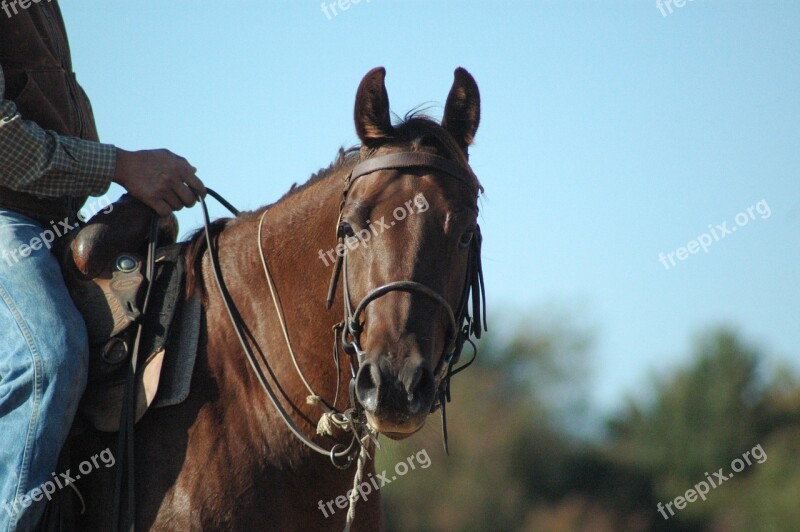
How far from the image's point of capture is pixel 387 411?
4188 millimetres

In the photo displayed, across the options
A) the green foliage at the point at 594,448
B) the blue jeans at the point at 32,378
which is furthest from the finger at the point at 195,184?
the green foliage at the point at 594,448

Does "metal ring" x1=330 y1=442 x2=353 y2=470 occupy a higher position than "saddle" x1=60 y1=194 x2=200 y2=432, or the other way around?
"saddle" x1=60 y1=194 x2=200 y2=432

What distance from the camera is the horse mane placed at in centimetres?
482

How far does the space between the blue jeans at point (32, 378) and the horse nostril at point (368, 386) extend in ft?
4.13

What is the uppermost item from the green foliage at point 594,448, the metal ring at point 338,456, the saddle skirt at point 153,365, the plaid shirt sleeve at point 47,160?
the plaid shirt sleeve at point 47,160

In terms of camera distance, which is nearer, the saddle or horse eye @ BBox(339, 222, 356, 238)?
horse eye @ BBox(339, 222, 356, 238)

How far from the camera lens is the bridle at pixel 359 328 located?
4.45 metres

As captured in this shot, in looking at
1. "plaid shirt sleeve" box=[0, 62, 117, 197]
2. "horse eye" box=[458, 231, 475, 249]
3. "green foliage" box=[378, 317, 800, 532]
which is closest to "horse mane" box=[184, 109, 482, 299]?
"horse eye" box=[458, 231, 475, 249]

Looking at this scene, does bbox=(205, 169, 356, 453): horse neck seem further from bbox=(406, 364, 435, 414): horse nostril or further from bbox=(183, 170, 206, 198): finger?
bbox=(406, 364, 435, 414): horse nostril

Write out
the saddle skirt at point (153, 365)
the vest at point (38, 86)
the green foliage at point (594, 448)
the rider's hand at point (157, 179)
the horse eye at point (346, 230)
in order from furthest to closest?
the green foliage at point (594, 448) → the vest at point (38, 86) → the rider's hand at point (157, 179) → the saddle skirt at point (153, 365) → the horse eye at point (346, 230)

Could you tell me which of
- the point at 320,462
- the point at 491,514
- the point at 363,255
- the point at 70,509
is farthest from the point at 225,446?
the point at 491,514

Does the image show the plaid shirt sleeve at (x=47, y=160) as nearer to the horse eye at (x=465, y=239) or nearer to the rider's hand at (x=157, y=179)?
the rider's hand at (x=157, y=179)

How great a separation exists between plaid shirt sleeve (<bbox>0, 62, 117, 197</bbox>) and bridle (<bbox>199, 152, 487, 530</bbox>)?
0.80 meters

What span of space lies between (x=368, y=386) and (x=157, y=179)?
1.64 m
